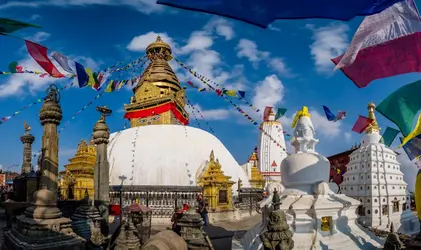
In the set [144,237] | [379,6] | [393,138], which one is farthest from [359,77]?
[144,237]

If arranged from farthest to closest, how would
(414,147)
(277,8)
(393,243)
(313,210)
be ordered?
(313,210), (393,243), (414,147), (277,8)

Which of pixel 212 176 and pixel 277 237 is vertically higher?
pixel 212 176

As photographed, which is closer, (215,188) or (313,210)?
(313,210)

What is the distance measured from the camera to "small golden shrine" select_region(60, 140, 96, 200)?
1580 cm

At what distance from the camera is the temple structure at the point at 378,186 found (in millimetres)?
13148

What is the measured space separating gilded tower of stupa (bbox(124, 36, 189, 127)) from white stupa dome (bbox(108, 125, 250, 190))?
13.2 feet

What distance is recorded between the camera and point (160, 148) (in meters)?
18.5

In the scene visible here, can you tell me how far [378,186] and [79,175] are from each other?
14216mm

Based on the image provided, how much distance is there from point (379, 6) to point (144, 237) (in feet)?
25.8

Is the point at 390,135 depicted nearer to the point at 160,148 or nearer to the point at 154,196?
the point at 154,196

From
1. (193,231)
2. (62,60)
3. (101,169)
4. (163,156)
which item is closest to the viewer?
(193,231)

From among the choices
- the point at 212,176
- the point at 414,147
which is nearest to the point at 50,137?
the point at 414,147

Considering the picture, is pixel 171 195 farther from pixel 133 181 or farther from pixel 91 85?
pixel 91 85

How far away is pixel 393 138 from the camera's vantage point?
10.1 meters
